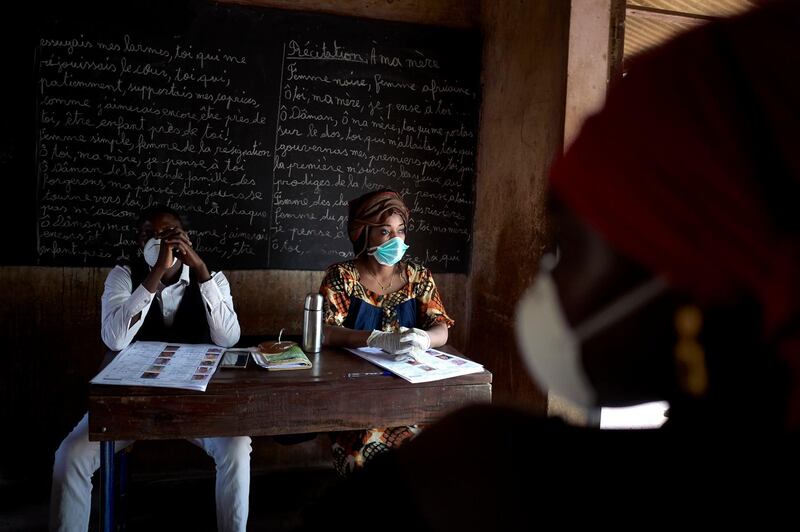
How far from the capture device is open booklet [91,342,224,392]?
5.69ft

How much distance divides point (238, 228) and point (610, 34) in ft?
7.04

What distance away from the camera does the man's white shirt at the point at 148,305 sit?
2.22 meters

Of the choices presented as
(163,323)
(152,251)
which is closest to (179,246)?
(152,251)

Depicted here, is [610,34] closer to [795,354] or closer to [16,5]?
[795,354]

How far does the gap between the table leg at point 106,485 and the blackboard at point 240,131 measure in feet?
4.88

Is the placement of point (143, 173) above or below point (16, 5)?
below

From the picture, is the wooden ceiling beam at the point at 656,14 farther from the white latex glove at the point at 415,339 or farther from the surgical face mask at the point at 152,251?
the surgical face mask at the point at 152,251

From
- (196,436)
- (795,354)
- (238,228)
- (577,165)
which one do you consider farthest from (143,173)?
(795,354)

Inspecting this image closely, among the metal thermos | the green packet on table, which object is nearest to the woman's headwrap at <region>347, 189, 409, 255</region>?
the metal thermos

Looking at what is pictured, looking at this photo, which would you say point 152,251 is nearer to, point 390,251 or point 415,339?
point 390,251

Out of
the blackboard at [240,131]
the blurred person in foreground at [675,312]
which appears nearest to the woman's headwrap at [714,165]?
the blurred person in foreground at [675,312]

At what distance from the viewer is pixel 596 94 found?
101 inches

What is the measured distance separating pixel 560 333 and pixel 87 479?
6.47ft

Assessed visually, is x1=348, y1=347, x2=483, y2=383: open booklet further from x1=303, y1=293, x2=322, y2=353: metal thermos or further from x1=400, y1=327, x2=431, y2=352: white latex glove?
x1=303, y1=293, x2=322, y2=353: metal thermos
